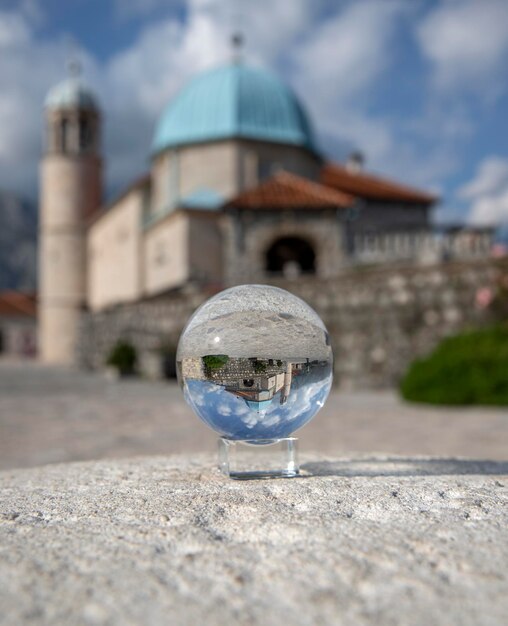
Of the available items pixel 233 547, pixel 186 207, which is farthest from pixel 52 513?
pixel 186 207

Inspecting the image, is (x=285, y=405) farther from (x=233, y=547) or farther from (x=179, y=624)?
(x=179, y=624)

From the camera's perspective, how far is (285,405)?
2.58 meters

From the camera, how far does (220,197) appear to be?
2417 cm

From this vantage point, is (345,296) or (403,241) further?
(403,241)

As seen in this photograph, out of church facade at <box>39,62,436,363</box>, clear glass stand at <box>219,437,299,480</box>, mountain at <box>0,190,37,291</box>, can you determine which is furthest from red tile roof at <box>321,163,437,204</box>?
mountain at <box>0,190,37,291</box>

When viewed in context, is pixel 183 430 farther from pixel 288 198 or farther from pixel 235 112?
pixel 235 112

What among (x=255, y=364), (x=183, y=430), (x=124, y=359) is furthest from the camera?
(x=124, y=359)

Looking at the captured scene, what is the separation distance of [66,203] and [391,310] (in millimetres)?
25651

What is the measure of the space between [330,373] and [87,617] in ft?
5.03

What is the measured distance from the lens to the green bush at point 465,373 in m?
8.65

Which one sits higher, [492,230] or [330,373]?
[492,230]

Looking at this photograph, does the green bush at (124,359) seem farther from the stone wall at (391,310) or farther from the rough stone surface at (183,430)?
the rough stone surface at (183,430)

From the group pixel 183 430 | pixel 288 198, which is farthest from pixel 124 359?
pixel 183 430

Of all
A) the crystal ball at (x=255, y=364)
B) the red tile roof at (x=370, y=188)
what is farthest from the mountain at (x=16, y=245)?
the crystal ball at (x=255, y=364)
